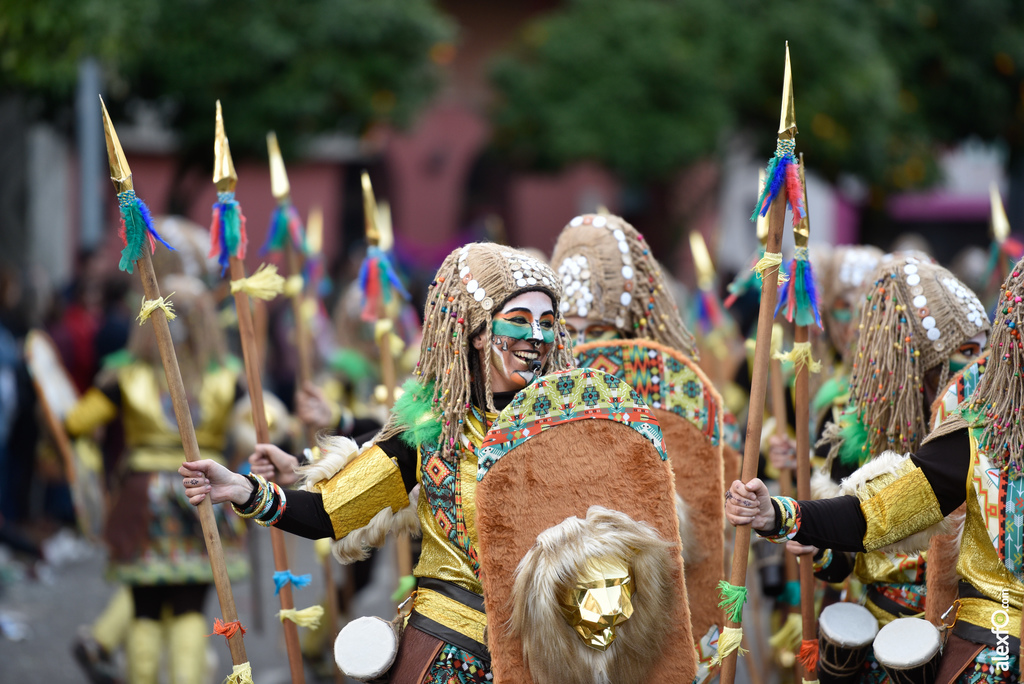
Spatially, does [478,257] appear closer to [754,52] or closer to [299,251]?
[299,251]

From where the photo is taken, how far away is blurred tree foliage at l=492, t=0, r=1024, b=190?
1473 centimetres

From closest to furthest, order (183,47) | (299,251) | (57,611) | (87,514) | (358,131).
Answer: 1. (299,251)
2. (87,514)
3. (57,611)
4. (183,47)
5. (358,131)

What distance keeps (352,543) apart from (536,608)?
0.82 m

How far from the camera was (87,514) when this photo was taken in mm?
6844

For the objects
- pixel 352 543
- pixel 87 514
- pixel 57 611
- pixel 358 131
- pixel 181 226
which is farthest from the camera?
pixel 358 131

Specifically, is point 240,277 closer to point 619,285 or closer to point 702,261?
point 619,285

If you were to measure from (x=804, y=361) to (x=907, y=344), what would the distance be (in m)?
0.38

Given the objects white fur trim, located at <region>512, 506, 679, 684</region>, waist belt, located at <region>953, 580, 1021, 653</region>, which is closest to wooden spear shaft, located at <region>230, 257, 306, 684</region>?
white fur trim, located at <region>512, 506, 679, 684</region>

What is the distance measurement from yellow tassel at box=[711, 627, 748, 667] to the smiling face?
88 centimetres

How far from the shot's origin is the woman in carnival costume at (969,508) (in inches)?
112

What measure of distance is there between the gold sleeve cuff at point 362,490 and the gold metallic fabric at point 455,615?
0.29 m

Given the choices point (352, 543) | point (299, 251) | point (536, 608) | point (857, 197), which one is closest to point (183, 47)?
point (299, 251)

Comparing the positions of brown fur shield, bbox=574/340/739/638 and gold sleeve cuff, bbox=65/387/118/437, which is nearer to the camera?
brown fur shield, bbox=574/340/739/638

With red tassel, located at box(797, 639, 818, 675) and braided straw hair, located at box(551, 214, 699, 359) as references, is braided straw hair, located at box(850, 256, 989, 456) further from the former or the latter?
braided straw hair, located at box(551, 214, 699, 359)
